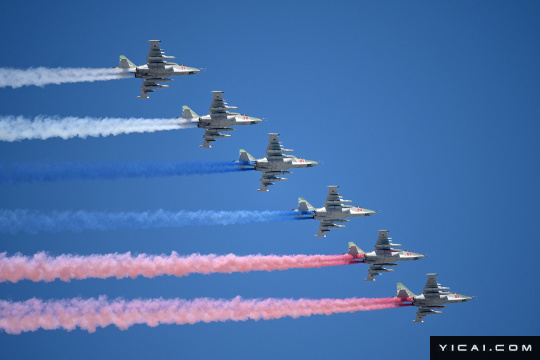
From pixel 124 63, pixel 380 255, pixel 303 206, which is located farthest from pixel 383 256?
pixel 124 63

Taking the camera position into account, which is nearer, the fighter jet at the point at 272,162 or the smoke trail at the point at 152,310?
the smoke trail at the point at 152,310

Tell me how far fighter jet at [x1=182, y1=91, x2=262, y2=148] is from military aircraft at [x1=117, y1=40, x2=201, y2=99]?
128 inches

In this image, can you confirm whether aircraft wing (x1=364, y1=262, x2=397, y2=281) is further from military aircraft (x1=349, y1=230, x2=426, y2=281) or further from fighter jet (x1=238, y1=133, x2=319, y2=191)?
fighter jet (x1=238, y1=133, x2=319, y2=191)

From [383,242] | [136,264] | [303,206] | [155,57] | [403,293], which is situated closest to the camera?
[136,264]

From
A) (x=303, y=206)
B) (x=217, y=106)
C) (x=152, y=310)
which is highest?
(x=217, y=106)

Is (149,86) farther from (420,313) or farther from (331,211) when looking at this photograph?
(420,313)

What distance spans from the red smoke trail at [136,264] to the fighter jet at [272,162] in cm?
776

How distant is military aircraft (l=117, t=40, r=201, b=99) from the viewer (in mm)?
98312

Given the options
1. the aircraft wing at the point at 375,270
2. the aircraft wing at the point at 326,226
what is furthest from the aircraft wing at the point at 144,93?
the aircraft wing at the point at 375,270

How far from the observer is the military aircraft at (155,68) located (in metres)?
98.3

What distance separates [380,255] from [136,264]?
1043 inches

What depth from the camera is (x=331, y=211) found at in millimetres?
104750

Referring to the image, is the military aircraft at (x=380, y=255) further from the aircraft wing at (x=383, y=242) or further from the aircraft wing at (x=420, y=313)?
the aircraft wing at (x=420, y=313)

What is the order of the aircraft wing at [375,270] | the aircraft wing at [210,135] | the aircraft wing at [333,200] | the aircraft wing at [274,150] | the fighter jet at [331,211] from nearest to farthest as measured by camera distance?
1. the aircraft wing at [274,150]
2. the aircraft wing at [210,135]
3. the fighter jet at [331,211]
4. the aircraft wing at [333,200]
5. the aircraft wing at [375,270]
